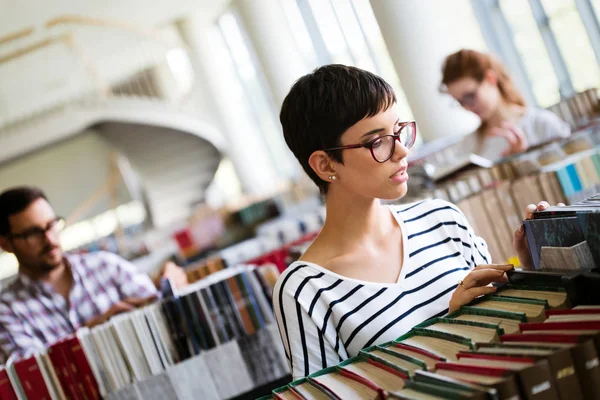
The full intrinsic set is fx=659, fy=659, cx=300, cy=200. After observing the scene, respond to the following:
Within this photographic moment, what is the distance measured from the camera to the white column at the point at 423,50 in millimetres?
5340

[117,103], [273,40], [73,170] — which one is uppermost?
[117,103]

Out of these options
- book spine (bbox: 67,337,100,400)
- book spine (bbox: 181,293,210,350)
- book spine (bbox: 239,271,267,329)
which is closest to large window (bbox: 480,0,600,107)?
book spine (bbox: 239,271,267,329)

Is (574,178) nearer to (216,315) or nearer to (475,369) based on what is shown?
(216,315)

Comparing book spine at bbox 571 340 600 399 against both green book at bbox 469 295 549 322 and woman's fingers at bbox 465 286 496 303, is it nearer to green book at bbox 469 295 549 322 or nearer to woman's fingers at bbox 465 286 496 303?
green book at bbox 469 295 549 322

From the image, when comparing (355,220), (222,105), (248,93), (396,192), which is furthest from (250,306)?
(248,93)

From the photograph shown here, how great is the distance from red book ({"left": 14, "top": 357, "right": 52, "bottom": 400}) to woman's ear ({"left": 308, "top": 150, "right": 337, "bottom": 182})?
176 cm

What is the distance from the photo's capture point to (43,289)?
3.09m

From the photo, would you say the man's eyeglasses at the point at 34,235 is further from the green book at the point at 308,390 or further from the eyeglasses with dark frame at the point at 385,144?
the green book at the point at 308,390

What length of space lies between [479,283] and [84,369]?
195 centimetres

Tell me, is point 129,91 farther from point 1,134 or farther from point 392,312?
point 392,312

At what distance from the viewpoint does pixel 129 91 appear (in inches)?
794

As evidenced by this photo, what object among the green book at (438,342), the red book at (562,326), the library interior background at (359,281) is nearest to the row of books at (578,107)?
the library interior background at (359,281)

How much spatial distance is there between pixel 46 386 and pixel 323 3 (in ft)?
29.4

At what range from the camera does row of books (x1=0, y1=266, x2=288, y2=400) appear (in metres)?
2.73
